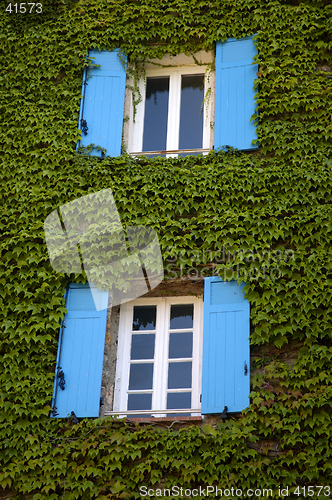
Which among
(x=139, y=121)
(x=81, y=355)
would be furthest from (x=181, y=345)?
(x=139, y=121)

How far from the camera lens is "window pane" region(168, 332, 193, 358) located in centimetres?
666

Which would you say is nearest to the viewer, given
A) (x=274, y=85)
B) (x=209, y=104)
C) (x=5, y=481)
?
(x=5, y=481)

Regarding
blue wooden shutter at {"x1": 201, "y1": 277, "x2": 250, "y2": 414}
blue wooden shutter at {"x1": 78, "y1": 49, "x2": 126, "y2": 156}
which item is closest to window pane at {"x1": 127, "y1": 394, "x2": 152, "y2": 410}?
blue wooden shutter at {"x1": 201, "y1": 277, "x2": 250, "y2": 414}

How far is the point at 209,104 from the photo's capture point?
775 cm

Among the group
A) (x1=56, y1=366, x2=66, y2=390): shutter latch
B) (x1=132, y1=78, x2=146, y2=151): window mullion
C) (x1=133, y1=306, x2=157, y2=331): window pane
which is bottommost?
(x1=56, y1=366, x2=66, y2=390): shutter latch

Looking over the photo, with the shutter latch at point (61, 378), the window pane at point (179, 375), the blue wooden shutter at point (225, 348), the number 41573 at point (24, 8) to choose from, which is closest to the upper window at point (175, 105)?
the number 41573 at point (24, 8)

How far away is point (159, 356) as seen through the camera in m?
6.66

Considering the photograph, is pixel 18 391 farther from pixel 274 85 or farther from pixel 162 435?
pixel 274 85

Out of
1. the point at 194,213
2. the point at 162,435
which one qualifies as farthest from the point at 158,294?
the point at 162,435

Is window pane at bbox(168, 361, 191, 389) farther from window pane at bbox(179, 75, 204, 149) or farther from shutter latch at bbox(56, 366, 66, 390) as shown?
window pane at bbox(179, 75, 204, 149)

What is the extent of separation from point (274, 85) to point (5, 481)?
193 inches

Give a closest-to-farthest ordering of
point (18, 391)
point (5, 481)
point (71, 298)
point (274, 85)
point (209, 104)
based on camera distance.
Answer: point (5, 481)
point (18, 391)
point (71, 298)
point (274, 85)
point (209, 104)

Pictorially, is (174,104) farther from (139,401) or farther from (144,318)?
(139,401)

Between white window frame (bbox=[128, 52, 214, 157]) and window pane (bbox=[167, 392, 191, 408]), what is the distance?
8.85 feet
